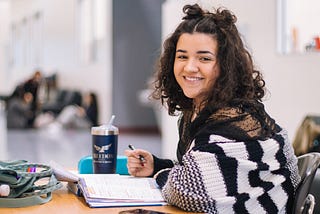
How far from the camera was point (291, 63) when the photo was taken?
4938 mm

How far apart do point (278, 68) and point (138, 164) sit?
3426mm

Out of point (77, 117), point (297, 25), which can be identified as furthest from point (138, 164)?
point (77, 117)

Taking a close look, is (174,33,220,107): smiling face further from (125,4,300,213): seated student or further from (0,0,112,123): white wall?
(0,0,112,123): white wall

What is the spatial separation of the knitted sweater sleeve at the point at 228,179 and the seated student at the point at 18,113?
972 cm

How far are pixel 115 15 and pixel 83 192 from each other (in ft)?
27.9

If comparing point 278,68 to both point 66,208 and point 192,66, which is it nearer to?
point 192,66

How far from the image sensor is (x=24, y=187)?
1510 mm

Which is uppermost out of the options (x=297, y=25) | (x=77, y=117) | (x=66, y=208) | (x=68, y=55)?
(x=297, y=25)

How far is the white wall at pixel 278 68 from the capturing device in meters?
4.75

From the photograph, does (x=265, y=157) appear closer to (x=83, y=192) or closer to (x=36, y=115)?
(x=83, y=192)

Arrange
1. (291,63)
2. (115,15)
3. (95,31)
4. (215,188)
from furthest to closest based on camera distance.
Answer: (95,31) → (115,15) → (291,63) → (215,188)

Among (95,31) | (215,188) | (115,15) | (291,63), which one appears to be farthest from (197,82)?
(95,31)

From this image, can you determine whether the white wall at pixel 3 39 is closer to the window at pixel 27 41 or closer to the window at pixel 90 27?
the window at pixel 27 41

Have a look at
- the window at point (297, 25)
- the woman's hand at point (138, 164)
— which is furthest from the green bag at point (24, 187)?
the window at point (297, 25)
